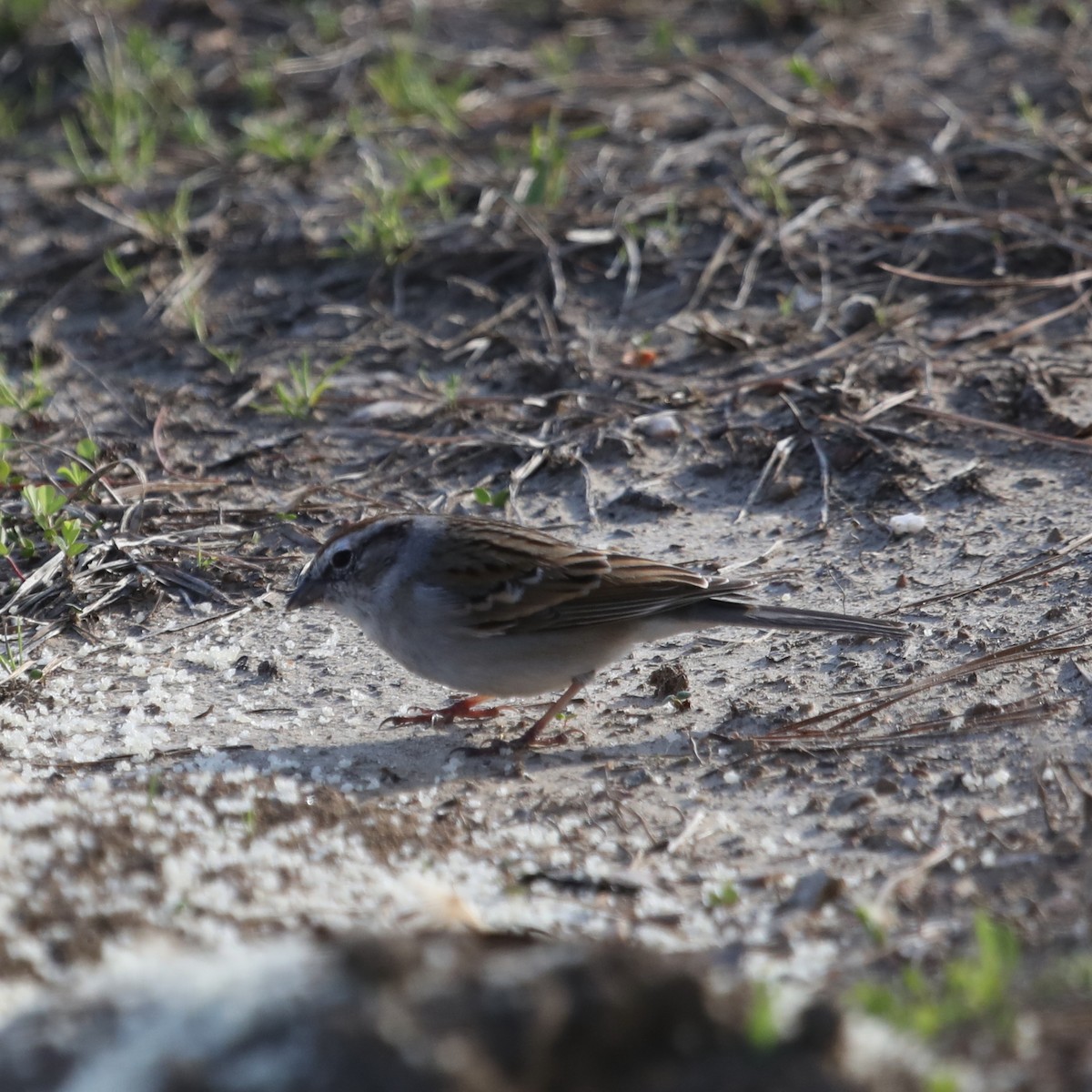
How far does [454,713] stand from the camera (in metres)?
4.81

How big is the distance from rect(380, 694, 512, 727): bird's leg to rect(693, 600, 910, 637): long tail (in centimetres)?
80

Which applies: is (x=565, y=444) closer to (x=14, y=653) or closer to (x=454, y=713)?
(x=454, y=713)

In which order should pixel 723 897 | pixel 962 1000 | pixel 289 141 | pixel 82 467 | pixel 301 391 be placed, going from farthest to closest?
1. pixel 289 141
2. pixel 301 391
3. pixel 82 467
4. pixel 723 897
5. pixel 962 1000

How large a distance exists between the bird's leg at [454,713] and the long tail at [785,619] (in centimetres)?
80

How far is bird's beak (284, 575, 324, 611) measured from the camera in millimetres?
4863

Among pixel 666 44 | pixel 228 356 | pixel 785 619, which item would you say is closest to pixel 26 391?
pixel 228 356

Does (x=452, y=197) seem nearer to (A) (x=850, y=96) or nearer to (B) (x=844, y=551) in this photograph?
(A) (x=850, y=96)

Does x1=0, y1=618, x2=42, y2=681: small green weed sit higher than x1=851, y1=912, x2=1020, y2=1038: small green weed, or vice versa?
x1=851, y1=912, x2=1020, y2=1038: small green weed

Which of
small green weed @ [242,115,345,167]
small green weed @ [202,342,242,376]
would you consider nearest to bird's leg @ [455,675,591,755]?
small green weed @ [202,342,242,376]

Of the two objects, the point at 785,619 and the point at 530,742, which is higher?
the point at 785,619

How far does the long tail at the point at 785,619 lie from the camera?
450cm

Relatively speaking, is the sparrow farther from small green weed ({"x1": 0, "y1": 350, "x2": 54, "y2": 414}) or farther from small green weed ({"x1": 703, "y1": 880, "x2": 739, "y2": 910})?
small green weed ({"x1": 0, "y1": 350, "x2": 54, "y2": 414})

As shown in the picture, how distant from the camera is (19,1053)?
2.37m

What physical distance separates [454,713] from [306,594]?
629 millimetres
